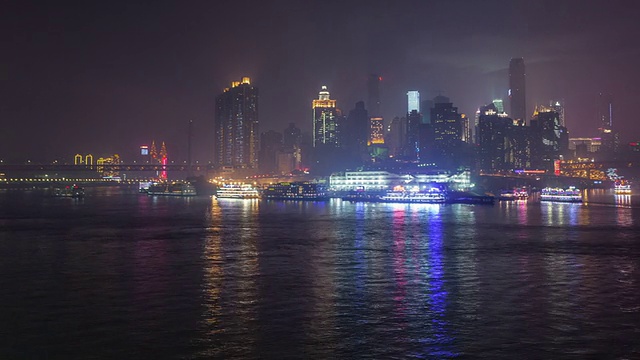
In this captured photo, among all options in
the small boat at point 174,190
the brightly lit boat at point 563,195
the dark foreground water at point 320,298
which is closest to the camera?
the dark foreground water at point 320,298

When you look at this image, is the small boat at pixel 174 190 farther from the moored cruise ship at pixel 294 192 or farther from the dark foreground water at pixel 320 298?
the dark foreground water at pixel 320 298

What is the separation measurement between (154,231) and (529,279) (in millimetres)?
36603

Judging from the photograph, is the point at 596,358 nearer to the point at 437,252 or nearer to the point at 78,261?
the point at 437,252

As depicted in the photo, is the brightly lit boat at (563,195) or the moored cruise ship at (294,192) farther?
the moored cruise ship at (294,192)

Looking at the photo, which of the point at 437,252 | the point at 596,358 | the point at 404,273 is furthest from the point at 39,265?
the point at 596,358

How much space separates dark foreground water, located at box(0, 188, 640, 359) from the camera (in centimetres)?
1755

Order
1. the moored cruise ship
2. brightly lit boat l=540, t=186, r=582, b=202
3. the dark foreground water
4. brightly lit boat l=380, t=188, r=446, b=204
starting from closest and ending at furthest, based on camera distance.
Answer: the dark foreground water
brightly lit boat l=540, t=186, r=582, b=202
brightly lit boat l=380, t=188, r=446, b=204
the moored cruise ship

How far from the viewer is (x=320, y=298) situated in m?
24.0

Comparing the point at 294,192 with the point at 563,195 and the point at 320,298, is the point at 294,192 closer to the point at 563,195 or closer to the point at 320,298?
the point at 563,195

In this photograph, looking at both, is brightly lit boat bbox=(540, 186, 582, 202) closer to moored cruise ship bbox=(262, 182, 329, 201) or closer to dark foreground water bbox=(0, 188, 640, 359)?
moored cruise ship bbox=(262, 182, 329, 201)

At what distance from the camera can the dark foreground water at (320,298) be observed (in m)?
17.5

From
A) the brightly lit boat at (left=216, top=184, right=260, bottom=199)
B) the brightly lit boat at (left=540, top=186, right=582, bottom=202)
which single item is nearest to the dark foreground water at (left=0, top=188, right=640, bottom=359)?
the brightly lit boat at (left=540, top=186, right=582, bottom=202)

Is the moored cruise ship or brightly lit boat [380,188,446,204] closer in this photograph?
brightly lit boat [380,188,446,204]

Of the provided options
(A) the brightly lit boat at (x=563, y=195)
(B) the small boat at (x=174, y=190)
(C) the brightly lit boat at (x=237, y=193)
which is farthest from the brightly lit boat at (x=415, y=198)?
(B) the small boat at (x=174, y=190)
